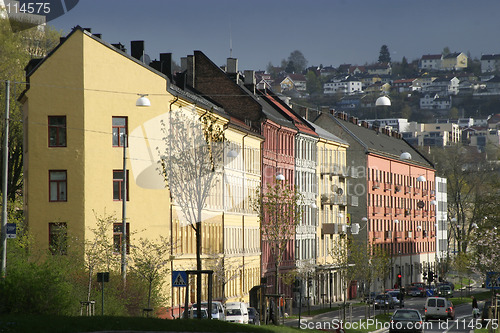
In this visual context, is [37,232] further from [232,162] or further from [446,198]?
[446,198]

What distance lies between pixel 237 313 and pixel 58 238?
32.7 ft

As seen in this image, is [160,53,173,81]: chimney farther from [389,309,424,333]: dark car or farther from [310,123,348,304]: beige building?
[310,123,348,304]: beige building

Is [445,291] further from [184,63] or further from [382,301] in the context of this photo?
[184,63]

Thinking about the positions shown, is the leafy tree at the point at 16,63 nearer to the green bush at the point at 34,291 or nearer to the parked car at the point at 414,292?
the green bush at the point at 34,291

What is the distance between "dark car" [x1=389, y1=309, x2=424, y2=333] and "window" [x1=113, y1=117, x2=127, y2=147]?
18.3m

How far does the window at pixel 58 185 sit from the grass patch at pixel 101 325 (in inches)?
981

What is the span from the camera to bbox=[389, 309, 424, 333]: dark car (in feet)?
192

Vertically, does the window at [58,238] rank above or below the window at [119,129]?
below

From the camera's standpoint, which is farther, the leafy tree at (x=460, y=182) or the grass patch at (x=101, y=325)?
the leafy tree at (x=460, y=182)

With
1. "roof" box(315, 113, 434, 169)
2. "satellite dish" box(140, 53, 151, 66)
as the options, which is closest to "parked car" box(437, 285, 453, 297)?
"roof" box(315, 113, 434, 169)

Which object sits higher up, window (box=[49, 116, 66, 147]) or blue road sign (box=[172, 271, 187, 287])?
window (box=[49, 116, 66, 147])

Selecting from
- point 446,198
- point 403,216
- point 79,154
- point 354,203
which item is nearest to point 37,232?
point 79,154

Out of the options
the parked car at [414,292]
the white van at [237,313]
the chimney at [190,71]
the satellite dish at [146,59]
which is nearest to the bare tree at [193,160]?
the white van at [237,313]

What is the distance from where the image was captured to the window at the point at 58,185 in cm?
6225
